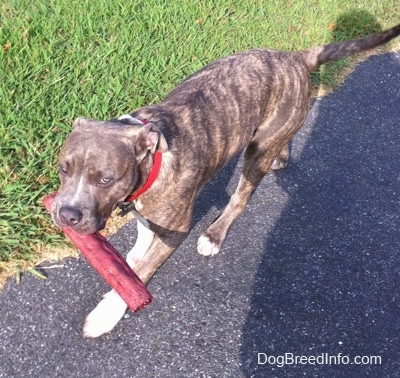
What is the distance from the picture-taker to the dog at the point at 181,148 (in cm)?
263

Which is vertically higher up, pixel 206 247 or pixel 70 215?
pixel 70 215

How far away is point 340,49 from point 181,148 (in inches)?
59.1

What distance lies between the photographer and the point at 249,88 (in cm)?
341

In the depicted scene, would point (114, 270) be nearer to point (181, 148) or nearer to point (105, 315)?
point (105, 315)

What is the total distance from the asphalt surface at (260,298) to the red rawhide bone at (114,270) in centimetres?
50

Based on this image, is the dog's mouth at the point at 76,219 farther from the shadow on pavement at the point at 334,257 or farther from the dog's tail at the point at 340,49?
the dog's tail at the point at 340,49

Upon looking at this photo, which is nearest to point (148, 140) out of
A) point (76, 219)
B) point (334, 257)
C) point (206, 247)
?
point (76, 219)

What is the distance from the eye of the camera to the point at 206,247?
12.4ft

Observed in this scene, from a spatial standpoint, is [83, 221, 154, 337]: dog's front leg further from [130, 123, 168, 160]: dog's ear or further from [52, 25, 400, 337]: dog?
[130, 123, 168, 160]: dog's ear

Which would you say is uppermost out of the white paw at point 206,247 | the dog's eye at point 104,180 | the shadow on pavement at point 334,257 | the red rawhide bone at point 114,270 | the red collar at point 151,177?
the dog's eye at point 104,180

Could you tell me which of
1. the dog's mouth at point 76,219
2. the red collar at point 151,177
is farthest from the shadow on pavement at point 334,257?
the dog's mouth at point 76,219

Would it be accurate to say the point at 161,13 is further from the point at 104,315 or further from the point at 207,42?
the point at 104,315

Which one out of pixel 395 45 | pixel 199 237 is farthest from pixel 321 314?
pixel 395 45

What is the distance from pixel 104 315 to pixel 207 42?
10.8 ft
